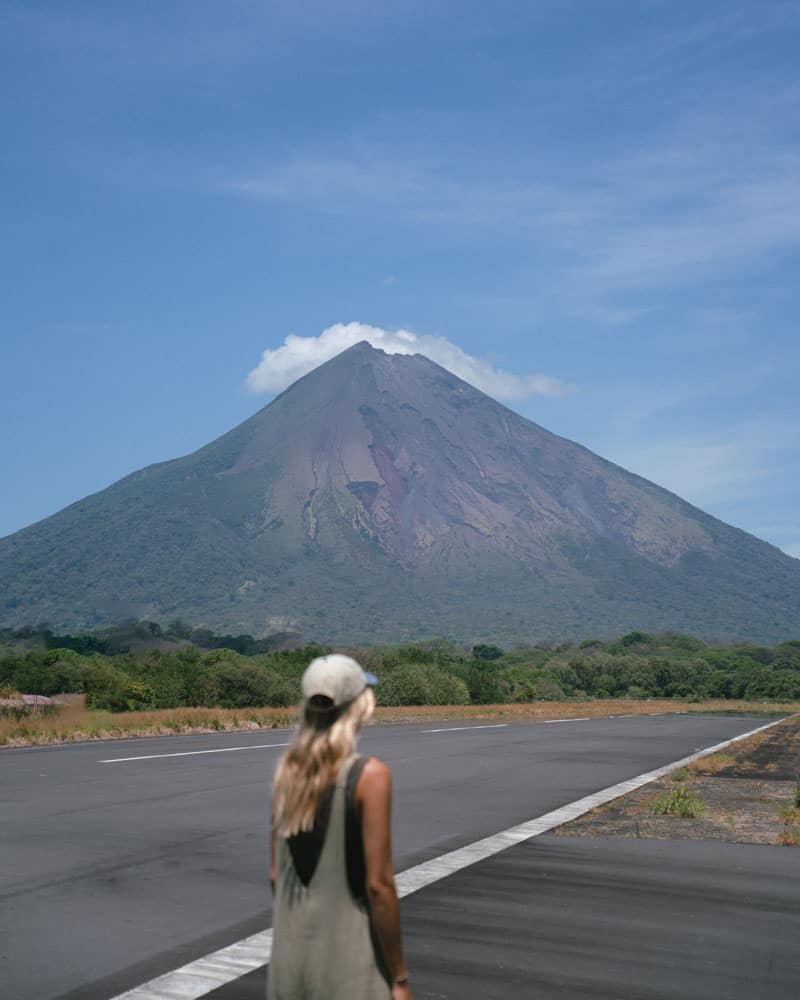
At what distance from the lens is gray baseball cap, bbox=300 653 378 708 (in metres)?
4.27

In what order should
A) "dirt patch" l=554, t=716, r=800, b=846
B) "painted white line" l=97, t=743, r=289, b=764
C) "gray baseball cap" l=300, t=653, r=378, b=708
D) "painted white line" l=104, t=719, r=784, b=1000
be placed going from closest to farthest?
"gray baseball cap" l=300, t=653, r=378, b=708 < "painted white line" l=104, t=719, r=784, b=1000 < "dirt patch" l=554, t=716, r=800, b=846 < "painted white line" l=97, t=743, r=289, b=764

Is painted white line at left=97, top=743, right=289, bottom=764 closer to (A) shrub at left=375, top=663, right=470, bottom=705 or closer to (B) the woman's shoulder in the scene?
(B) the woman's shoulder

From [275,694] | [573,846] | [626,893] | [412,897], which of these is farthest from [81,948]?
[275,694]

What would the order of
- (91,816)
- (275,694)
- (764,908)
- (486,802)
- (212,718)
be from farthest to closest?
1. (275,694)
2. (212,718)
3. (486,802)
4. (91,816)
5. (764,908)

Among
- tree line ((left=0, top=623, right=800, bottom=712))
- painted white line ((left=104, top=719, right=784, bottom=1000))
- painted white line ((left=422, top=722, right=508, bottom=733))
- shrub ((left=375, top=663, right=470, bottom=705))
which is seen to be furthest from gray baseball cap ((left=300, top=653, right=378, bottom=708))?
shrub ((left=375, top=663, right=470, bottom=705))

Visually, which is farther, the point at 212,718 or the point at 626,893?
the point at 212,718

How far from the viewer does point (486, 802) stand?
16.2 m

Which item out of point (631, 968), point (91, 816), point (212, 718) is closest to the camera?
point (631, 968)

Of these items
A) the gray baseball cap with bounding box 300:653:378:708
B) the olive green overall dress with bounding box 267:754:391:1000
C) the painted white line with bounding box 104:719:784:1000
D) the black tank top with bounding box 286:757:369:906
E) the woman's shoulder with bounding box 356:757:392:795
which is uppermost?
the gray baseball cap with bounding box 300:653:378:708

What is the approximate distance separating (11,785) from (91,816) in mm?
3849

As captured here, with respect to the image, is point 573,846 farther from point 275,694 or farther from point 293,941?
point 275,694

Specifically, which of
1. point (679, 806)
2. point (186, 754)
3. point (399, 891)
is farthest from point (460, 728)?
point (399, 891)

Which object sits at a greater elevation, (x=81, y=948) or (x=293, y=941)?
(x=293, y=941)

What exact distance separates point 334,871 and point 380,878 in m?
0.15
